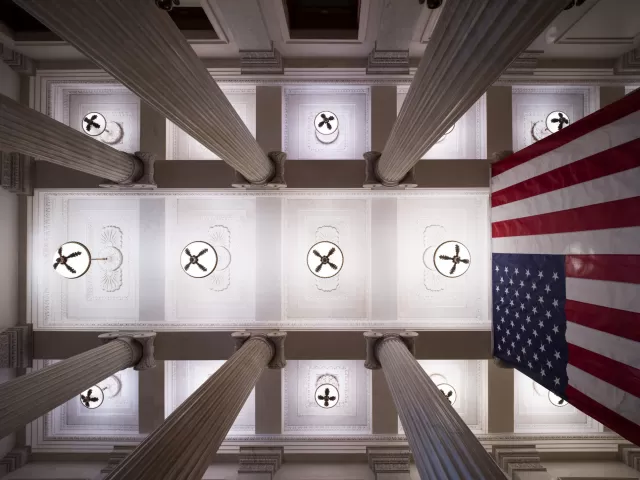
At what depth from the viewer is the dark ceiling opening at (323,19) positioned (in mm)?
8969

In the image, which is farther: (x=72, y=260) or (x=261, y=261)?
(x=261, y=261)

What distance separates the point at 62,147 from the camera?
6.39 m

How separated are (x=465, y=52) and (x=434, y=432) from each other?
4391mm

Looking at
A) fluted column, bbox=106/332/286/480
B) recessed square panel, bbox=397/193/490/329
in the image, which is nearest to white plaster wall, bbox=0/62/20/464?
fluted column, bbox=106/332/286/480

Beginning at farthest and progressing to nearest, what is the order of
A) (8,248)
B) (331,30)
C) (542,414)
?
1. (542,414)
2. (8,248)
3. (331,30)

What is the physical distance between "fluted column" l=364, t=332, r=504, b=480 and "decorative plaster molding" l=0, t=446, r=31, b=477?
1010 centimetres

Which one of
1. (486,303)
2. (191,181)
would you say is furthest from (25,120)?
(486,303)

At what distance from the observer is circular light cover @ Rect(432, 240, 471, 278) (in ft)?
30.7

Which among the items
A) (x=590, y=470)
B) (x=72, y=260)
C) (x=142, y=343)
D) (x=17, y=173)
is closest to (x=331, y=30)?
(x=72, y=260)

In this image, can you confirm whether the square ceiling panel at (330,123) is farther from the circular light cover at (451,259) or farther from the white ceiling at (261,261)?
the circular light cover at (451,259)

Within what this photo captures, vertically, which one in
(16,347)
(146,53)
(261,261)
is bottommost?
(16,347)

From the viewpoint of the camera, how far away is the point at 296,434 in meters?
9.93

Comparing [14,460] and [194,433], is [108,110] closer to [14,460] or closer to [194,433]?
[194,433]

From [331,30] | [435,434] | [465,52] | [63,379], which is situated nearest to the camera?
[465,52]
